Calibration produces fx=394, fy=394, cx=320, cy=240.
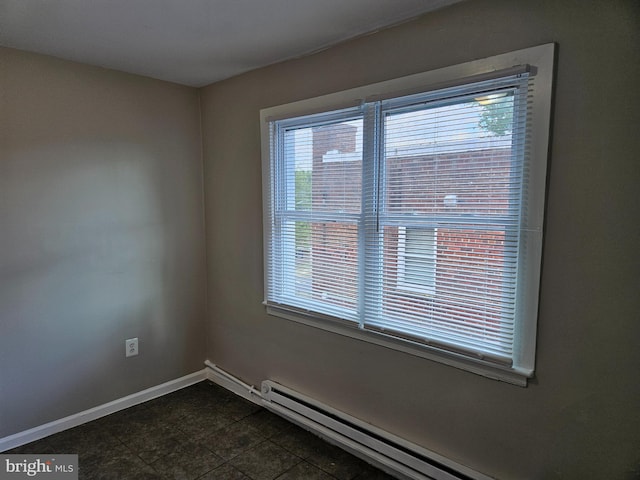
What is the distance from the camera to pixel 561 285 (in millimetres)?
1470

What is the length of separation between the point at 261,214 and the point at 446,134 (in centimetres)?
131

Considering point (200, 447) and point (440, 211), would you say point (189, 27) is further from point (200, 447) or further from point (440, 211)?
point (200, 447)

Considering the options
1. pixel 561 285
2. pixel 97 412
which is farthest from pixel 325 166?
pixel 97 412

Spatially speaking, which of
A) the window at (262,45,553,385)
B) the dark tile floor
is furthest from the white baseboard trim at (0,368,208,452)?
the window at (262,45,553,385)

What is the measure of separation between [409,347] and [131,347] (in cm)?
191

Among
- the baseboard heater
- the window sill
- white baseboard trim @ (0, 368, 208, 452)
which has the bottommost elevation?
white baseboard trim @ (0, 368, 208, 452)

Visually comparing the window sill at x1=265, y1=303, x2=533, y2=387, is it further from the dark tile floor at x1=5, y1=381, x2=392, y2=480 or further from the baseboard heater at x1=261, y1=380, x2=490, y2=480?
the dark tile floor at x1=5, y1=381, x2=392, y2=480

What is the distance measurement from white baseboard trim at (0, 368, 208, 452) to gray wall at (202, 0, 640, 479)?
137 centimetres

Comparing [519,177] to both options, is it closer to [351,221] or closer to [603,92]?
[603,92]

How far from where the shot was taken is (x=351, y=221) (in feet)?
6.84

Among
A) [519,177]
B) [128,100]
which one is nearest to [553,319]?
[519,177]

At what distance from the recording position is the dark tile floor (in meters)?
2.01

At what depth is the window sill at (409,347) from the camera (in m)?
1.60

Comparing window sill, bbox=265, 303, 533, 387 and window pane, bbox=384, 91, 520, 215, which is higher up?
window pane, bbox=384, 91, 520, 215
